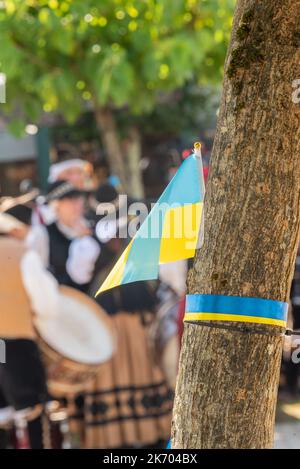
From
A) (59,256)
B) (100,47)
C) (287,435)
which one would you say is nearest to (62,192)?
(59,256)

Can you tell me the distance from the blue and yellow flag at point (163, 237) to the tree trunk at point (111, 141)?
640 centimetres

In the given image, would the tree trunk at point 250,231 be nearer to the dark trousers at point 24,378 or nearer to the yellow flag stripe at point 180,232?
the yellow flag stripe at point 180,232

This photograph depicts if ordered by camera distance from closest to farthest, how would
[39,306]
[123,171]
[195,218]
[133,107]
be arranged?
1. [195,218]
2. [39,306]
3. [133,107]
4. [123,171]

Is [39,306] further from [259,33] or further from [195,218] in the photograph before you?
[259,33]

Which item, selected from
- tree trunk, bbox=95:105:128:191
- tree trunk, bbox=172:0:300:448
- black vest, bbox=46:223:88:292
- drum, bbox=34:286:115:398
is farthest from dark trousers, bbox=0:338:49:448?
tree trunk, bbox=172:0:300:448

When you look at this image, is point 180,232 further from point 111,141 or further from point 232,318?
point 111,141

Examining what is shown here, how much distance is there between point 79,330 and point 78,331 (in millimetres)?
17

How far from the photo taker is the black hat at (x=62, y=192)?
758 centimetres

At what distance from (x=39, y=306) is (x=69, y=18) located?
2.17 meters

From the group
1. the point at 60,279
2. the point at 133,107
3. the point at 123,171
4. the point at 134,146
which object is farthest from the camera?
the point at 134,146

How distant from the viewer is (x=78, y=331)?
22.2ft

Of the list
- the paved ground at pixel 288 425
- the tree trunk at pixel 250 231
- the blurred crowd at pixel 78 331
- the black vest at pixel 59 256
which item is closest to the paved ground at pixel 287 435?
the paved ground at pixel 288 425

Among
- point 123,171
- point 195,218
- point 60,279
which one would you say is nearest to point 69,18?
point 60,279

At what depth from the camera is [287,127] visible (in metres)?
2.75
